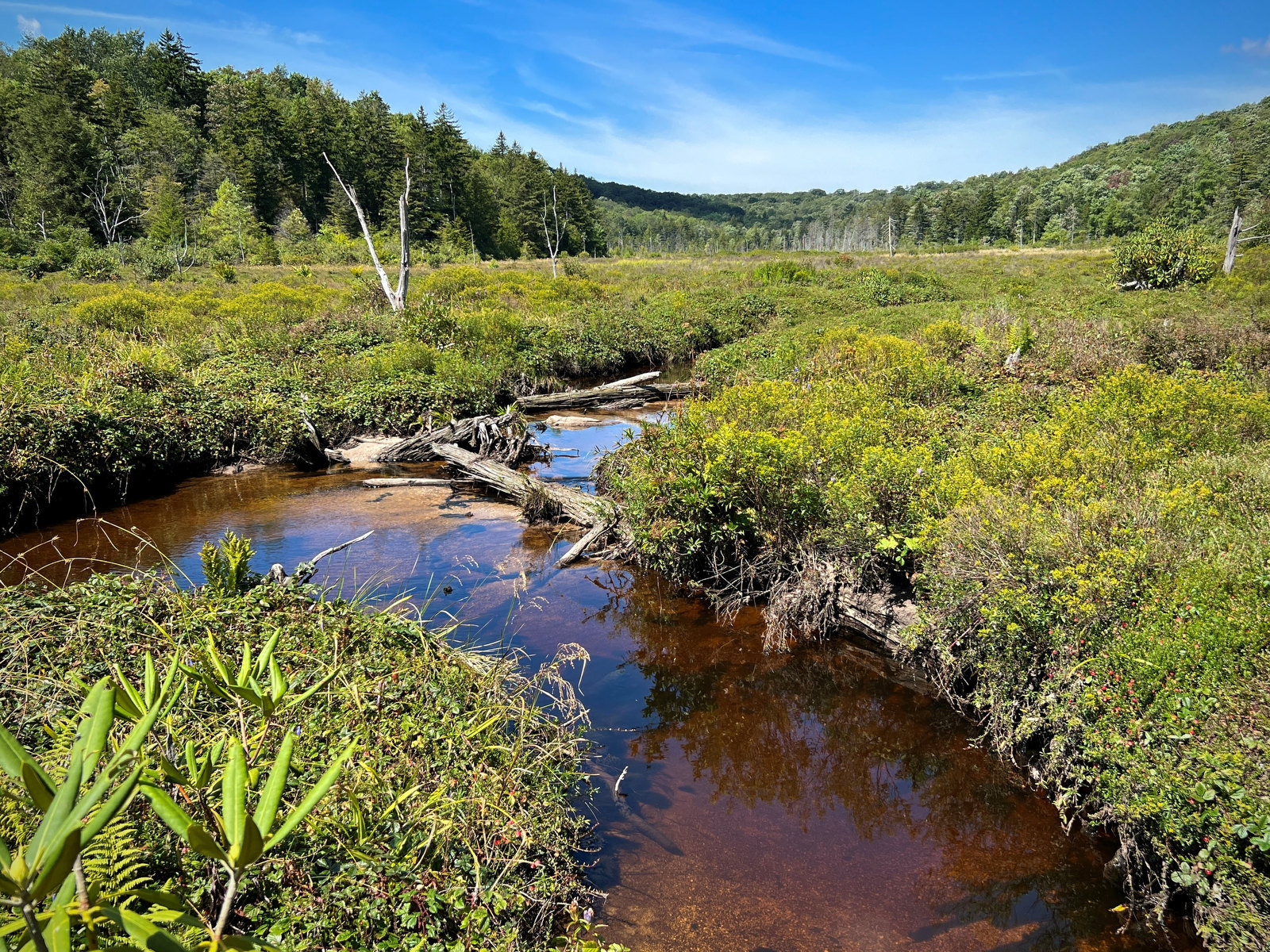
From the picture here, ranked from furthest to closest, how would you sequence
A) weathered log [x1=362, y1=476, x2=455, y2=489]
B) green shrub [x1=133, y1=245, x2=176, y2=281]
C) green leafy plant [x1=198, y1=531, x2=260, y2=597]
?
green shrub [x1=133, y1=245, x2=176, y2=281] → weathered log [x1=362, y1=476, x2=455, y2=489] → green leafy plant [x1=198, y1=531, x2=260, y2=597]

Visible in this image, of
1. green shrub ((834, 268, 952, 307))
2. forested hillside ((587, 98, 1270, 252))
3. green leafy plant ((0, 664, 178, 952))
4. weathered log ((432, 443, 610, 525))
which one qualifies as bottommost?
weathered log ((432, 443, 610, 525))

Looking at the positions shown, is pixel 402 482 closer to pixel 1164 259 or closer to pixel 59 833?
pixel 59 833

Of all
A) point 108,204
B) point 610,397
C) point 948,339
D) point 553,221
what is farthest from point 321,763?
point 553,221

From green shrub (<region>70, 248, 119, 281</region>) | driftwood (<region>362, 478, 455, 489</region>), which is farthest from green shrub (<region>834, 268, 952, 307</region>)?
green shrub (<region>70, 248, 119, 281</region>)

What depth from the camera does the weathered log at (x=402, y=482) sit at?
12148 mm

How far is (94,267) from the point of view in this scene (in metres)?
33.4

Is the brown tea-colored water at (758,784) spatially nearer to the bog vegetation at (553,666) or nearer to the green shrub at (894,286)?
the bog vegetation at (553,666)

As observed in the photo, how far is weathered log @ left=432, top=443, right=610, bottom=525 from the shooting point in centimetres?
988

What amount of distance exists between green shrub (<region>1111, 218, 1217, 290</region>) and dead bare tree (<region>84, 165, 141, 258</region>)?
5618cm

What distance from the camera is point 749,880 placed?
440 cm

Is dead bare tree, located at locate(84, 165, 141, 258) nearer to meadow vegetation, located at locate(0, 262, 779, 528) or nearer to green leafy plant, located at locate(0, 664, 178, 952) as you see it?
meadow vegetation, located at locate(0, 262, 779, 528)

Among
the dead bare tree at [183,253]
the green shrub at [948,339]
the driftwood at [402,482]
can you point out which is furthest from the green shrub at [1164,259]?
the dead bare tree at [183,253]

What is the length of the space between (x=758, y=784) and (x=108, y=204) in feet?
205

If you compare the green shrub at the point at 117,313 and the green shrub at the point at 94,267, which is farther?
the green shrub at the point at 94,267
